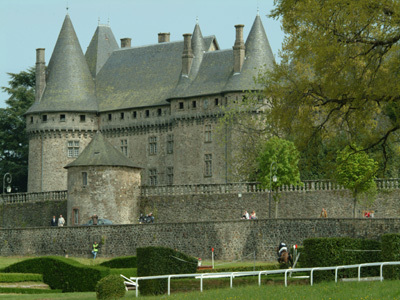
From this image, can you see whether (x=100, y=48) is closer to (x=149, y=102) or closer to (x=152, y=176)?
(x=149, y=102)

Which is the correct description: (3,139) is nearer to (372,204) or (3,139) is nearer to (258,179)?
(258,179)

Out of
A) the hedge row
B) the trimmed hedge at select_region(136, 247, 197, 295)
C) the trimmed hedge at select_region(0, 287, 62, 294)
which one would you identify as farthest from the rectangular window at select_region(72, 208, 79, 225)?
the trimmed hedge at select_region(136, 247, 197, 295)

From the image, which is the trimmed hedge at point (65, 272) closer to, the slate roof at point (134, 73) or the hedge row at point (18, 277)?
the hedge row at point (18, 277)

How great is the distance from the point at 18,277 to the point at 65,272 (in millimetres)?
2544

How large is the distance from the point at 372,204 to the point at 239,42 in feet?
61.4

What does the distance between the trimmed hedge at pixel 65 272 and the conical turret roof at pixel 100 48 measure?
130 feet

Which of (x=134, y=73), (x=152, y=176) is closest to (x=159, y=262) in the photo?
(x=152, y=176)

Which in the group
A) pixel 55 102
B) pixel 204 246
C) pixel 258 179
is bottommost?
pixel 204 246

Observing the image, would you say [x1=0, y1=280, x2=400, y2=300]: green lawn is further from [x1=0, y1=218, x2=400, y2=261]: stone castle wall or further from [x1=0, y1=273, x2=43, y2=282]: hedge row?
[x1=0, y1=218, x2=400, y2=261]: stone castle wall

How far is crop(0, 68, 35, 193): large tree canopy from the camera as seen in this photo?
84.9 meters

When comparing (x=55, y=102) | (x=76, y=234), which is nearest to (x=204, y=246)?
(x=76, y=234)

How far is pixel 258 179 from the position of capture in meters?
62.8

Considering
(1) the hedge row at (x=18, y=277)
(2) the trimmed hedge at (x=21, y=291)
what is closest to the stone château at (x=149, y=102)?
(1) the hedge row at (x=18, y=277)

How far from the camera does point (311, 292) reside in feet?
83.4
